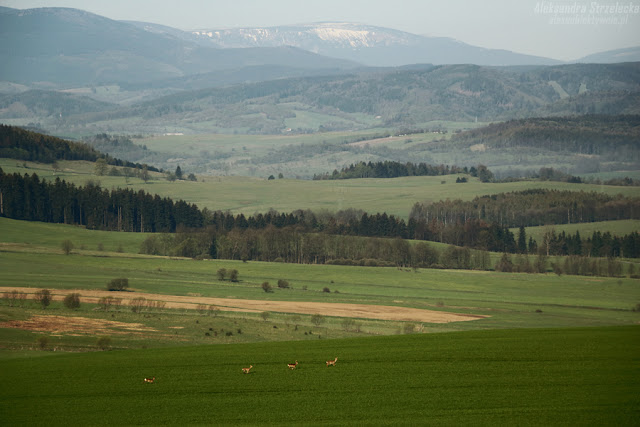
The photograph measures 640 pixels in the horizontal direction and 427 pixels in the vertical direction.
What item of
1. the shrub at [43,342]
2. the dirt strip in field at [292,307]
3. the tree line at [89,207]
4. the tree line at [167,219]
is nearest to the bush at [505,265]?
the tree line at [167,219]

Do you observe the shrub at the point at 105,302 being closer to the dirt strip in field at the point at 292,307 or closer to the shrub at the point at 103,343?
the dirt strip in field at the point at 292,307

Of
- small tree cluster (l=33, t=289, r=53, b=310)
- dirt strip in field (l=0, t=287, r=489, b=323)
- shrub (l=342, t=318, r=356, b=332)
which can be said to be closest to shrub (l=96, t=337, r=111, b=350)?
small tree cluster (l=33, t=289, r=53, b=310)

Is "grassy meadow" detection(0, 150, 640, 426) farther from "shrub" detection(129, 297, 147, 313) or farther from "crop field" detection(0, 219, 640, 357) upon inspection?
"shrub" detection(129, 297, 147, 313)

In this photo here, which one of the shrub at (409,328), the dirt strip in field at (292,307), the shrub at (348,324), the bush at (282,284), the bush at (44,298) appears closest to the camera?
the shrub at (409,328)

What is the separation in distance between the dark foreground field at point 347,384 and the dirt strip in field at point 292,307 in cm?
2842

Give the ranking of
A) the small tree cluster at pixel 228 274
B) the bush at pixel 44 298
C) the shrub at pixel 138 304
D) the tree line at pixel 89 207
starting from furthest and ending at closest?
the tree line at pixel 89 207
the small tree cluster at pixel 228 274
the shrub at pixel 138 304
the bush at pixel 44 298

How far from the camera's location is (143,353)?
4347 centimetres

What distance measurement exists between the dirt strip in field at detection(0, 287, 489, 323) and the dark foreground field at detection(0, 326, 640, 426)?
28.4m

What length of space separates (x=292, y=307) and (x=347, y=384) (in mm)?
43458

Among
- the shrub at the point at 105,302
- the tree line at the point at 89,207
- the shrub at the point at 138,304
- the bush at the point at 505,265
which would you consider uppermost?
the tree line at the point at 89,207

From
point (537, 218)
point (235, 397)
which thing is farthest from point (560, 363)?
point (537, 218)

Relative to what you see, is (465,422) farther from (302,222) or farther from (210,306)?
(302,222)

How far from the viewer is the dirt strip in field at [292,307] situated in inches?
2874

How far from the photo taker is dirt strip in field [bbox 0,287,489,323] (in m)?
73.0
